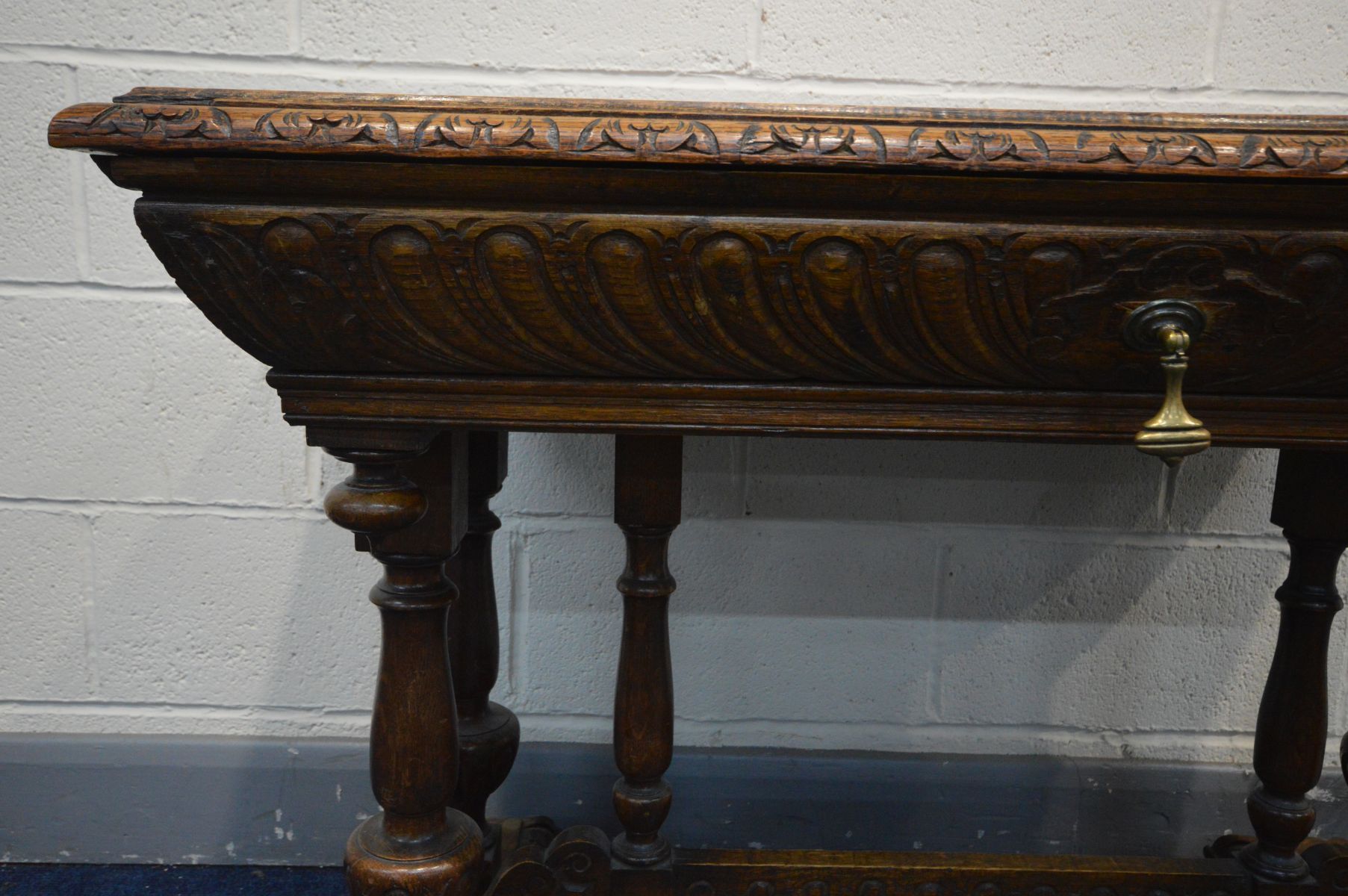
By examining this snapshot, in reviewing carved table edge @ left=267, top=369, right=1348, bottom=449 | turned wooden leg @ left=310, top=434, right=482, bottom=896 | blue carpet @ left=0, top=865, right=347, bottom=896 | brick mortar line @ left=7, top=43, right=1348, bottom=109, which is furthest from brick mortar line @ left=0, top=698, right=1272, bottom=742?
brick mortar line @ left=7, top=43, right=1348, bottom=109

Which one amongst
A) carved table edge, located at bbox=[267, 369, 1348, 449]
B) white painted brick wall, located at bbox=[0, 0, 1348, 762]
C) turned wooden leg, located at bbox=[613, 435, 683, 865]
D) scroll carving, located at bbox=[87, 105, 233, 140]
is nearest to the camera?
scroll carving, located at bbox=[87, 105, 233, 140]

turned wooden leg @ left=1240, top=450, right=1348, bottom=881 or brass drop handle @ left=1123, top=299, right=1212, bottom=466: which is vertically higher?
brass drop handle @ left=1123, top=299, right=1212, bottom=466

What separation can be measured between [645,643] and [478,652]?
0.66ft

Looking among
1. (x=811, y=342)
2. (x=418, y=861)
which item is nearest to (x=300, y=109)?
(x=811, y=342)

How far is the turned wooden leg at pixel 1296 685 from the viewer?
93 centimetres

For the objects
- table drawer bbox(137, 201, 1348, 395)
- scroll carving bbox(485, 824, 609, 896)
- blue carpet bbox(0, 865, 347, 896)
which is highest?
table drawer bbox(137, 201, 1348, 395)

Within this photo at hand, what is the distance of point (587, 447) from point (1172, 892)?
31.8 inches

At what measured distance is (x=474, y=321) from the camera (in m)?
0.66

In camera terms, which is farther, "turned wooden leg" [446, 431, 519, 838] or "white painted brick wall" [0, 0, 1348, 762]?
"white painted brick wall" [0, 0, 1348, 762]

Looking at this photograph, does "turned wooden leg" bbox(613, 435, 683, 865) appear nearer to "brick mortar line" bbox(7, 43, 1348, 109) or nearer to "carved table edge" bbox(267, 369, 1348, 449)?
"carved table edge" bbox(267, 369, 1348, 449)

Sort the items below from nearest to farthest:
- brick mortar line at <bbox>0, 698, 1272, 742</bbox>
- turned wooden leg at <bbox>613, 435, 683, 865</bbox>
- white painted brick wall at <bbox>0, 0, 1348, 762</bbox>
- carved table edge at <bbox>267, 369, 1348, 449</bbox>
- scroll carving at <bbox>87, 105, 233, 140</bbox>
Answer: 1. scroll carving at <bbox>87, 105, 233, 140</bbox>
2. carved table edge at <bbox>267, 369, 1348, 449</bbox>
3. turned wooden leg at <bbox>613, 435, 683, 865</bbox>
4. white painted brick wall at <bbox>0, 0, 1348, 762</bbox>
5. brick mortar line at <bbox>0, 698, 1272, 742</bbox>

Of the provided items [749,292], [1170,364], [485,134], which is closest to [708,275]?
[749,292]

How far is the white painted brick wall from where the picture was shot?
3.67ft

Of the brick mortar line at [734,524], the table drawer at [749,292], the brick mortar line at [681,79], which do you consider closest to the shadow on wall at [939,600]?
the brick mortar line at [734,524]
